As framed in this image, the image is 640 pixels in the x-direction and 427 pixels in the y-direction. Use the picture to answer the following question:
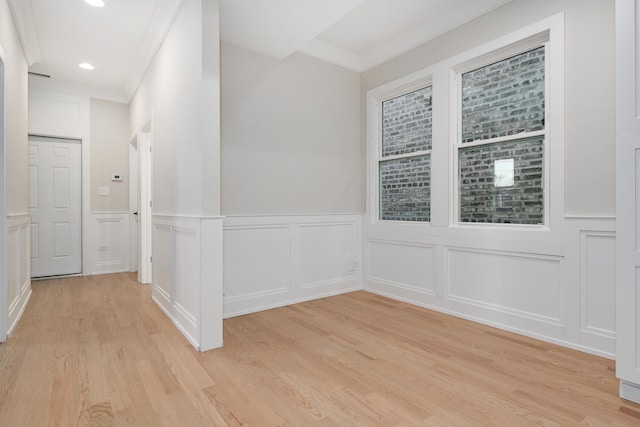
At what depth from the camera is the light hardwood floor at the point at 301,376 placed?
157cm

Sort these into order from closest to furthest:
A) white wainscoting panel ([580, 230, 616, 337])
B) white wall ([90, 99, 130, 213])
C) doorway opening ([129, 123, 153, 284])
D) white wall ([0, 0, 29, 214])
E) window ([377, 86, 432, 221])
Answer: white wainscoting panel ([580, 230, 616, 337]), white wall ([0, 0, 29, 214]), window ([377, 86, 432, 221]), doorway opening ([129, 123, 153, 284]), white wall ([90, 99, 130, 213])

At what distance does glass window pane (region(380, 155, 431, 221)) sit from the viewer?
3.37m

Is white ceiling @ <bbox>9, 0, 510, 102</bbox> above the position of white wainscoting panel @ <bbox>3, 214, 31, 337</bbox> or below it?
above

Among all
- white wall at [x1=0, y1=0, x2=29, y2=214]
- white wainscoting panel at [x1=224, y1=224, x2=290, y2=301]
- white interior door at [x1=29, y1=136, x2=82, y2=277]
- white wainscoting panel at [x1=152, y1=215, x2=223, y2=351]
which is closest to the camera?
white wainscoting panel at [x1=152, y1=215, x2=223, y2=351]

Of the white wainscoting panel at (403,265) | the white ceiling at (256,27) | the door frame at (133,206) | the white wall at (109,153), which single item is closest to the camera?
the white ceiling at (256,27)

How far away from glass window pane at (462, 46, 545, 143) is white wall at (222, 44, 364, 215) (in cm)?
134

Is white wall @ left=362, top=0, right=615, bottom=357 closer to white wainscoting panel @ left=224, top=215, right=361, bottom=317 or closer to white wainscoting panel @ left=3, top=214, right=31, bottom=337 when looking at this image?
white wainscoting panel @ left=224, top=215, right=361, bottom=317

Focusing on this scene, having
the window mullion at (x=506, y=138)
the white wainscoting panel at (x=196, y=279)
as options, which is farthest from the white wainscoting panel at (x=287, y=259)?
the window mullion at (x=506, y=138)

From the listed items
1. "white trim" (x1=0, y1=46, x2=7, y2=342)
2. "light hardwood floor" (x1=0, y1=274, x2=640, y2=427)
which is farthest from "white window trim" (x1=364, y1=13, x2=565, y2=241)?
"white trim" (x1=0, y1=46, x2=7, y2=342)

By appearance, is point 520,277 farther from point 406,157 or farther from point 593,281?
point 406,157

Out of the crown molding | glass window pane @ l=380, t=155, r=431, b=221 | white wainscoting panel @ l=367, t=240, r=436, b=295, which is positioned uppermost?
the crown molding

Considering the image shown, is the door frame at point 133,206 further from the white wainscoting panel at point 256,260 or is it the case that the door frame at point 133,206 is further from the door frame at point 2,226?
the white wainscoting panel at point 256,260

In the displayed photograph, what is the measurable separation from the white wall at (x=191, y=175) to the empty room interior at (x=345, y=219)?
2cm

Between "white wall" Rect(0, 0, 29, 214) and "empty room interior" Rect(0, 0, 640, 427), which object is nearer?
"empty room interior" Rect(0, 0, 640, 427)
